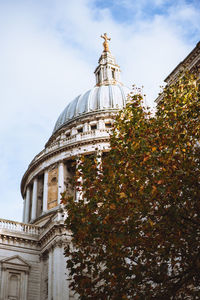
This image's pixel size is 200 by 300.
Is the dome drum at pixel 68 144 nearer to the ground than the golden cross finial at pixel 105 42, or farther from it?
nearer to the ground

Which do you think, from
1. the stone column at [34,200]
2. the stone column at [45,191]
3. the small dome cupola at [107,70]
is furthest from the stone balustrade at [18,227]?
the small dome cupola at [107,70]

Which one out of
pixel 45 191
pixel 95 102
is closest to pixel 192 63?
pixel 45 191

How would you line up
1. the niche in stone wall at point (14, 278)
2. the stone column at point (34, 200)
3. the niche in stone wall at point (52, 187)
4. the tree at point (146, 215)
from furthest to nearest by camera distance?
the stone column at point (34, 200) → the niche in stone wall at point (52, 187) → the niche in stone wall at point (14, 278) → the tree at point (146, 215)

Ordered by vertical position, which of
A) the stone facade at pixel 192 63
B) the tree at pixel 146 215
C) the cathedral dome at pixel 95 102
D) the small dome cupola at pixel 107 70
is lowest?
the tree at pixel 146 215

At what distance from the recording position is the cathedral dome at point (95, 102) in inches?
1871

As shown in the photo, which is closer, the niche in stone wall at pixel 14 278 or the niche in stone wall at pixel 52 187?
the niche in stone wall at pixel 14 278

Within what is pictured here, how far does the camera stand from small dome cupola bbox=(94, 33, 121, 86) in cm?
5489

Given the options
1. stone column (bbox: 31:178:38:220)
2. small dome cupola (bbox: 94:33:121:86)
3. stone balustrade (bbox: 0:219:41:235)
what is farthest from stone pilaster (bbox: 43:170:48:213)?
small dome cupola (bbox: 94:33:121:86)

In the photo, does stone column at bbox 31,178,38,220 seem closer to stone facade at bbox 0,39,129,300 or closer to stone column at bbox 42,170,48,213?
stone facade at bbox 0,39,129,300

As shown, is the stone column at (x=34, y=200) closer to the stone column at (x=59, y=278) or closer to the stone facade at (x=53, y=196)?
the stone facade at (x=53, y=196)

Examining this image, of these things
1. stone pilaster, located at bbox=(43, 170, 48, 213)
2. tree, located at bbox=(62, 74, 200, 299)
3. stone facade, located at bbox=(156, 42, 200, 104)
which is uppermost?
stone pilaster, located at bbox=(43, 170, 48, 213)

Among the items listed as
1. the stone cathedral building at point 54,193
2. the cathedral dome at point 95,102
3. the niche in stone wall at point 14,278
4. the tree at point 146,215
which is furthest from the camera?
the cathedral dome at point 95,102

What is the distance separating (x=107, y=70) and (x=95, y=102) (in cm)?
960

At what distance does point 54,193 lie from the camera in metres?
38.8
